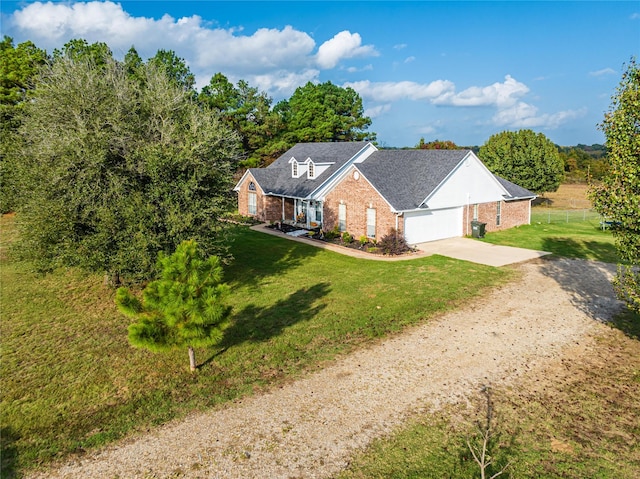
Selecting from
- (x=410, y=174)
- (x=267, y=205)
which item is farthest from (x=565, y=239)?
(x=267, y=205)

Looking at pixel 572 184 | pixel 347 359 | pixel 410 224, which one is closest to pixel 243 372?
pixel 347 359

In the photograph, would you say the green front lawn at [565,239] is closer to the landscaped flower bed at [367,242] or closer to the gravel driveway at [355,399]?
the landscaped flower bed at [367,242]

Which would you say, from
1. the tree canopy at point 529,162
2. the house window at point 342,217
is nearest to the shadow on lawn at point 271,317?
the house window at point 342,217

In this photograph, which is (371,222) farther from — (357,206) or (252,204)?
(252,204)

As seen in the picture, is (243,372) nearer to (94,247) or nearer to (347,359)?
(347,359)

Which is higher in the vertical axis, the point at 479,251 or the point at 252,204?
the point at 252,204

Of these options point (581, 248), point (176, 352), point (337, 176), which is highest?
point (337, 176)
